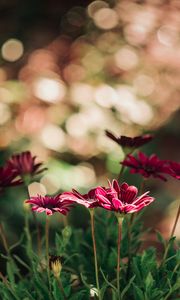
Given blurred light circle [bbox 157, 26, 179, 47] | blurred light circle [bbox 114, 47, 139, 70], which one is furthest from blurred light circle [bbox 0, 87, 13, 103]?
blurred light circle [bbox 157, 26, 179, 47]

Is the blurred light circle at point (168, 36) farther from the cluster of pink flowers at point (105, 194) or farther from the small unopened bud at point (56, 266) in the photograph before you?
the small unopened bud at point (56, 266)

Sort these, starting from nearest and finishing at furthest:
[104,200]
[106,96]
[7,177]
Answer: [104,200] < [7,177] < [106,96]

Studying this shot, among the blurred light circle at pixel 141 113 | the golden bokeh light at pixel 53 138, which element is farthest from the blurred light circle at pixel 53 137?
the blurred light circle at pixel 141 113

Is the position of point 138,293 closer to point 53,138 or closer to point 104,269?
point 104,269

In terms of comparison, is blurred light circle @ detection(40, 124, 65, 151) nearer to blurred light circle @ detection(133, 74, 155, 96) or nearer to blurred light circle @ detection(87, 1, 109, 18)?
blurred light circle @ detection(133, 74, 155, 96)

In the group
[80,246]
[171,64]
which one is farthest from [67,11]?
[80,246]

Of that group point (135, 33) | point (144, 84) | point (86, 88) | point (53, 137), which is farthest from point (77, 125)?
point (135, 33)

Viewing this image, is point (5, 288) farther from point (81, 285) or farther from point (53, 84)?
point (53, 84)
